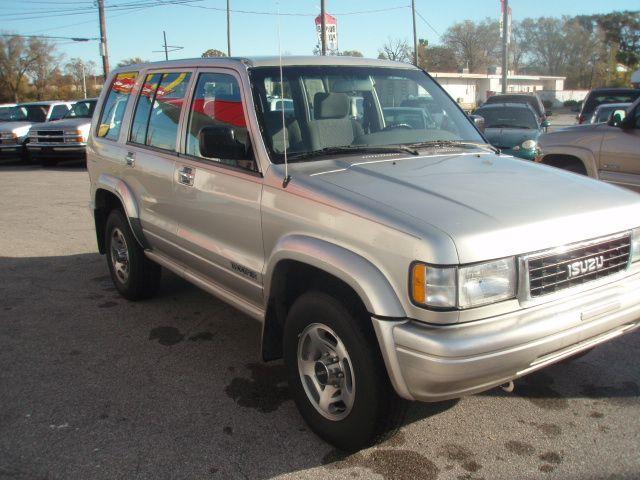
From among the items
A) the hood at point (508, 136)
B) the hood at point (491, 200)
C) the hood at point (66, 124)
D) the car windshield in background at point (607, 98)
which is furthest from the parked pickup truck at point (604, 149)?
the hood at point (66, 124)

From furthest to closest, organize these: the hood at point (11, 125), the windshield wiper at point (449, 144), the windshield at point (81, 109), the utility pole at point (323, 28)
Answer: the utility pole at point (323, 28) < the hood at point (11, 125) < the windshield at point (81, 109) < the windshield wiper at point (449, 144)

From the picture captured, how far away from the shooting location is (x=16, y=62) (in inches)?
2290

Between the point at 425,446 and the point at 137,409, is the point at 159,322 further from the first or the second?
the point at 425,446

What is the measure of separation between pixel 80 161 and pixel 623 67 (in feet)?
245

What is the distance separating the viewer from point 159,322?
16.6 ft

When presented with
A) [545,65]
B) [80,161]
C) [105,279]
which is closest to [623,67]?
[545,65]

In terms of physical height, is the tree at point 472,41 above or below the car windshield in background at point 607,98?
above

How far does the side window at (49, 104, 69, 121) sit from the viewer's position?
19188mm

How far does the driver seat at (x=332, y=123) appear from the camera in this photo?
3689 mm

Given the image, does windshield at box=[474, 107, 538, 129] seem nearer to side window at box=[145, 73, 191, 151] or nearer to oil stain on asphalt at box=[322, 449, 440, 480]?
side window at box=[145, 73, 191, 151]

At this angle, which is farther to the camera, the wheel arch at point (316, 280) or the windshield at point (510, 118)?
the windshield at point (510, 118)

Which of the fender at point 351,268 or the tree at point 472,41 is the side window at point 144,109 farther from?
the tree at point 472,41

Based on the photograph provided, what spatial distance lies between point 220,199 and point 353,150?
867 millimetres

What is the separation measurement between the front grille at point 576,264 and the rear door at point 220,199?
150 centimetres
